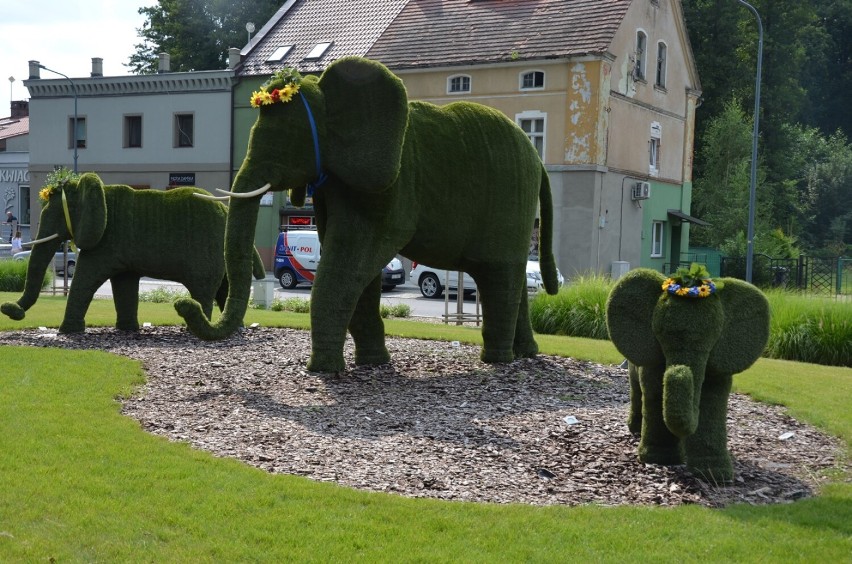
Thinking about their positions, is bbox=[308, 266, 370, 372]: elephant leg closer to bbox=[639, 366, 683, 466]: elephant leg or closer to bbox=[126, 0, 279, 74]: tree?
bbox=[639, 366, 683, 466]: elephant leg

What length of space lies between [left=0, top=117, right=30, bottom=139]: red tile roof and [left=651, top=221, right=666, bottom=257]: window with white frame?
30618mm

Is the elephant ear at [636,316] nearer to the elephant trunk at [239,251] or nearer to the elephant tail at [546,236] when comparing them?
the elephant trunk at [239,251]

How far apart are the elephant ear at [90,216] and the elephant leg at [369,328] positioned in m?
4.18

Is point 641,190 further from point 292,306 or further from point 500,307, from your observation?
point 500,307

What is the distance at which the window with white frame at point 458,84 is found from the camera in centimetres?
3034

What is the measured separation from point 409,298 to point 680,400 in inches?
795

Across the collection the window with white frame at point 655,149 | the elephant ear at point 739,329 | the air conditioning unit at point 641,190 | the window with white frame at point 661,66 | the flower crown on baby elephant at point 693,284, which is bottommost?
the elephant ear at point 739,329

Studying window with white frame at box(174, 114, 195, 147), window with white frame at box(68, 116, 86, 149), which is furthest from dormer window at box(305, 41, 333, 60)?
window with white frame at box(68, 116, 86, 149)

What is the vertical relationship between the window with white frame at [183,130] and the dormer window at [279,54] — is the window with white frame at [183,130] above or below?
below

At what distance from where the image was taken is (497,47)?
2983 centimetres

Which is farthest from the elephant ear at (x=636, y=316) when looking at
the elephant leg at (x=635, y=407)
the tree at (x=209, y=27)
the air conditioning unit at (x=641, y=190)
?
the tree at (x=209, y=27)

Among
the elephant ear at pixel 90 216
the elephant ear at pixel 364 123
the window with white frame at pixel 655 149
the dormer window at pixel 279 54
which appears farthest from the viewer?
the dormer window at pixel 279 54

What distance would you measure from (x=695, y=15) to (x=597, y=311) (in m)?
32.9

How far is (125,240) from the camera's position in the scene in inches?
509
